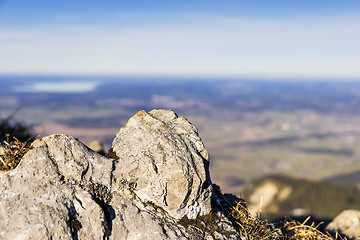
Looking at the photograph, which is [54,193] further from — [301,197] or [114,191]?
[301,197]

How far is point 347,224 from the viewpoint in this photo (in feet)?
33.6

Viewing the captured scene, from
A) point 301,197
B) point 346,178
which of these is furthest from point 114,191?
point 346,178

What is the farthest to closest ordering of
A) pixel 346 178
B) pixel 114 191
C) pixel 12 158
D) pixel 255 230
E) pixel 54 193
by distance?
pixel 346 178 → pixel 255 230 → pixel 114 191 → pixel 12 158 → pixel 54 193

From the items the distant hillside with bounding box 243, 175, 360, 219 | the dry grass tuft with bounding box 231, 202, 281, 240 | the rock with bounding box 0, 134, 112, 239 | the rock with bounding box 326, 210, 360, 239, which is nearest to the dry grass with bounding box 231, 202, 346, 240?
the dry grass tuft with bounding box 231, 202, 281, 240

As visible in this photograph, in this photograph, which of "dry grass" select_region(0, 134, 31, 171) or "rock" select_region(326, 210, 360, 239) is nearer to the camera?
"dry grass" select_region(0, 134, 31, 171)

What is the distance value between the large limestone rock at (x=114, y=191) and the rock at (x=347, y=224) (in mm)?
6382

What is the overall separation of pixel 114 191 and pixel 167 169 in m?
1.21

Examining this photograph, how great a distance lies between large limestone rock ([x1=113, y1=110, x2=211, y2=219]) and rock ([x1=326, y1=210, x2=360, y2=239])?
22.8 ft

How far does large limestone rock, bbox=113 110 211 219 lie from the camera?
5609 millimetres

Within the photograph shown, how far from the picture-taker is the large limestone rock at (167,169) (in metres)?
5.61

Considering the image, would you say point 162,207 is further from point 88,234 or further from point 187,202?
point 88,234

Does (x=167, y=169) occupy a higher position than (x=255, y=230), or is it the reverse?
(x=167, y=169)

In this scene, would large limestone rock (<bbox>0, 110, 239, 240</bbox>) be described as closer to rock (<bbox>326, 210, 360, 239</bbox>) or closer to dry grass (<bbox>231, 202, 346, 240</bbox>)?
dry grass (<bbox>231, 202, 346, 240</bbox>)

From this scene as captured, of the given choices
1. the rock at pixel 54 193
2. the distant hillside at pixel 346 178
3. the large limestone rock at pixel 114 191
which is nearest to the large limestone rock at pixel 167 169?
the large limestone rock at pixel 114 191
